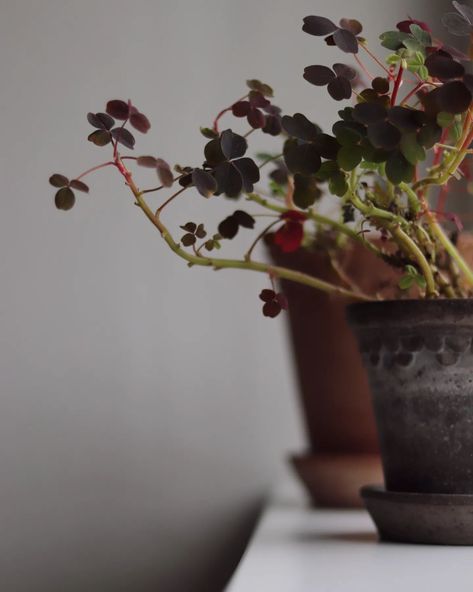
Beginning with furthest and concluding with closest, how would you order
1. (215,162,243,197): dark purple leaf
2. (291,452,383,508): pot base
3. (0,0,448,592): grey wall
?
(0,0,448,592): grey wall
(291,452,383,508): pot base
(215,162,243,197): dark purple leaf

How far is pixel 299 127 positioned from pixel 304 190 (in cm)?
8

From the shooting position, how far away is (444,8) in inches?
64.2

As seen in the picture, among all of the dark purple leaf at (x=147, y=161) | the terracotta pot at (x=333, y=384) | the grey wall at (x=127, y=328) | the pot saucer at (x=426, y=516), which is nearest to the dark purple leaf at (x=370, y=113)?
the dark purple leaf at (x=147, y=161)

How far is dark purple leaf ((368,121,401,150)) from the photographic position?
678 millimetres

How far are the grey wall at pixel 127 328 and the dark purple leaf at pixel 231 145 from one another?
85 cm

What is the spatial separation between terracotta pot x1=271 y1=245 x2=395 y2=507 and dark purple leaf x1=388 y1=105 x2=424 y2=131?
0.47 meters

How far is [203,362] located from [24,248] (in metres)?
0.41

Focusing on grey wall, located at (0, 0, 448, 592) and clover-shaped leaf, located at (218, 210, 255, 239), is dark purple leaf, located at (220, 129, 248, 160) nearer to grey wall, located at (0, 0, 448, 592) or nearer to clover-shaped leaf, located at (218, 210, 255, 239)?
clover-shaped leaf, located at (218, 210, 255, 239)

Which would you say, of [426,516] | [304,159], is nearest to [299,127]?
[304,159]

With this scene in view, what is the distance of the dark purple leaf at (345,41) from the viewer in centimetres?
74

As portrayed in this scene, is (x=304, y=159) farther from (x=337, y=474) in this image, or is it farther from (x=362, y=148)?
(x=337, y=474)

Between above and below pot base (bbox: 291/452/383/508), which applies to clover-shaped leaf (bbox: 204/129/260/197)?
above

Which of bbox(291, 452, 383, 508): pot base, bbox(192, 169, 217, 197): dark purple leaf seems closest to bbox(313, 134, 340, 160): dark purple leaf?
bbox(192, 169, 217, 197): dark purple leaf

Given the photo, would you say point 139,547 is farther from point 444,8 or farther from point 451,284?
point 444,8
